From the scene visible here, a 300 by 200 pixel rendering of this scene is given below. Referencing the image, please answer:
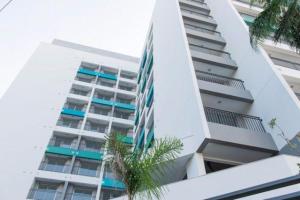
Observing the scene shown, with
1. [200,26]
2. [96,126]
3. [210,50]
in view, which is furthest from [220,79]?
[96,126]

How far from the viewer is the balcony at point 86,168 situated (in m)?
21.1

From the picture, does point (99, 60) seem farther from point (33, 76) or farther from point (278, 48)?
point (278, 48)

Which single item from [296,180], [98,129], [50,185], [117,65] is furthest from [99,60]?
[296,180]

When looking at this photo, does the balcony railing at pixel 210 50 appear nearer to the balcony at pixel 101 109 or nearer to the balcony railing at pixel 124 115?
the balcony railing at pixel 124 115

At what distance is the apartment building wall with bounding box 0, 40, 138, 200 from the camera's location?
18783 mm

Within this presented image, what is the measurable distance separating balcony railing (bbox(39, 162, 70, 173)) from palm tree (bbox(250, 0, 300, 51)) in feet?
57.2

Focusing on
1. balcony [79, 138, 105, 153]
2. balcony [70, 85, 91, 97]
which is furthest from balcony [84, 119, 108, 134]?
balcony [70, 85, 91, 97]

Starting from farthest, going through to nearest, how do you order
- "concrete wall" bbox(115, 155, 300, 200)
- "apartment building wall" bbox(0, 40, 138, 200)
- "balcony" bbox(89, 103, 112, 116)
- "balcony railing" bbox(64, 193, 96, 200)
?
"balcony" bbox(89, 103, 112, 116) < "balcony railing" bbox(64, 193, 96, 200) < "apartment building wall" bbox(0, 40, 138, 200) < "concrete wall" bbox(115, 155, 300, 200)

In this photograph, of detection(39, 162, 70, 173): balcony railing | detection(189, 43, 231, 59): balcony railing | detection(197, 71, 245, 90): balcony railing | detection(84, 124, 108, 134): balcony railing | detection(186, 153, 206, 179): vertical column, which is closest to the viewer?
detection(186, 153, 206, 179): vertical column

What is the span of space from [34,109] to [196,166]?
18582 millimetres

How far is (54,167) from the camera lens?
20.7 metres

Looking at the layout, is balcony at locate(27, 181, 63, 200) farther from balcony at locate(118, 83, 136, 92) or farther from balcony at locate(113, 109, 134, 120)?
balcony at locate(118, 83, 136, 92)

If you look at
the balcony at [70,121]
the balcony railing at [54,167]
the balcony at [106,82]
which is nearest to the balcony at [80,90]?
the balcony at [106,82]

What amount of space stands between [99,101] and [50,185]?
10.2m
